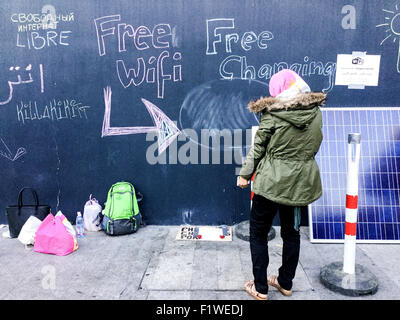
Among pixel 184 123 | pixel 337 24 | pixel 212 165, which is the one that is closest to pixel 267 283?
pixel 212 165

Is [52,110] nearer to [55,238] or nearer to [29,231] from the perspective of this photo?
[29,231]

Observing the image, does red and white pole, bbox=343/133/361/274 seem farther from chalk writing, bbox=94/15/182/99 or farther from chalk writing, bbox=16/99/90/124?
chalk writing, bbox=16/99/90/124

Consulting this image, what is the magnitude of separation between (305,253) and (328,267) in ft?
1.74

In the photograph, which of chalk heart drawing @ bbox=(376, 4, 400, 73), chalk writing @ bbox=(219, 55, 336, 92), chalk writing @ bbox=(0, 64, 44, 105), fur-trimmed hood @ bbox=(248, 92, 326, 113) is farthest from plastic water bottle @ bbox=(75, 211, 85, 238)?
chalk heart drawing @ bbox=(376, 4, 400, 73)

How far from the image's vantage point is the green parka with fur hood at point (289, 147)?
269cm

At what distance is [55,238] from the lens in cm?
392

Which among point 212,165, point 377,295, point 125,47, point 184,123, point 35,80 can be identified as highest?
point 125,47

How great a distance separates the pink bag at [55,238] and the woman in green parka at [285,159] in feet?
7.08

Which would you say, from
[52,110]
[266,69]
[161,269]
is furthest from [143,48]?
[161,269]

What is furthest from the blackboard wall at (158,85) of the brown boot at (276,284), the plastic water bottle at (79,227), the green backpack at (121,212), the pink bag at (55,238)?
the brown boot at (276,284)

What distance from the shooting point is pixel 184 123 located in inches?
182

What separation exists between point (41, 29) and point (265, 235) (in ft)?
12.5

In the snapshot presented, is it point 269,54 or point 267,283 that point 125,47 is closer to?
point 269,54

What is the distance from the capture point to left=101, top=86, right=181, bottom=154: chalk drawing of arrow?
4629 millimetres
